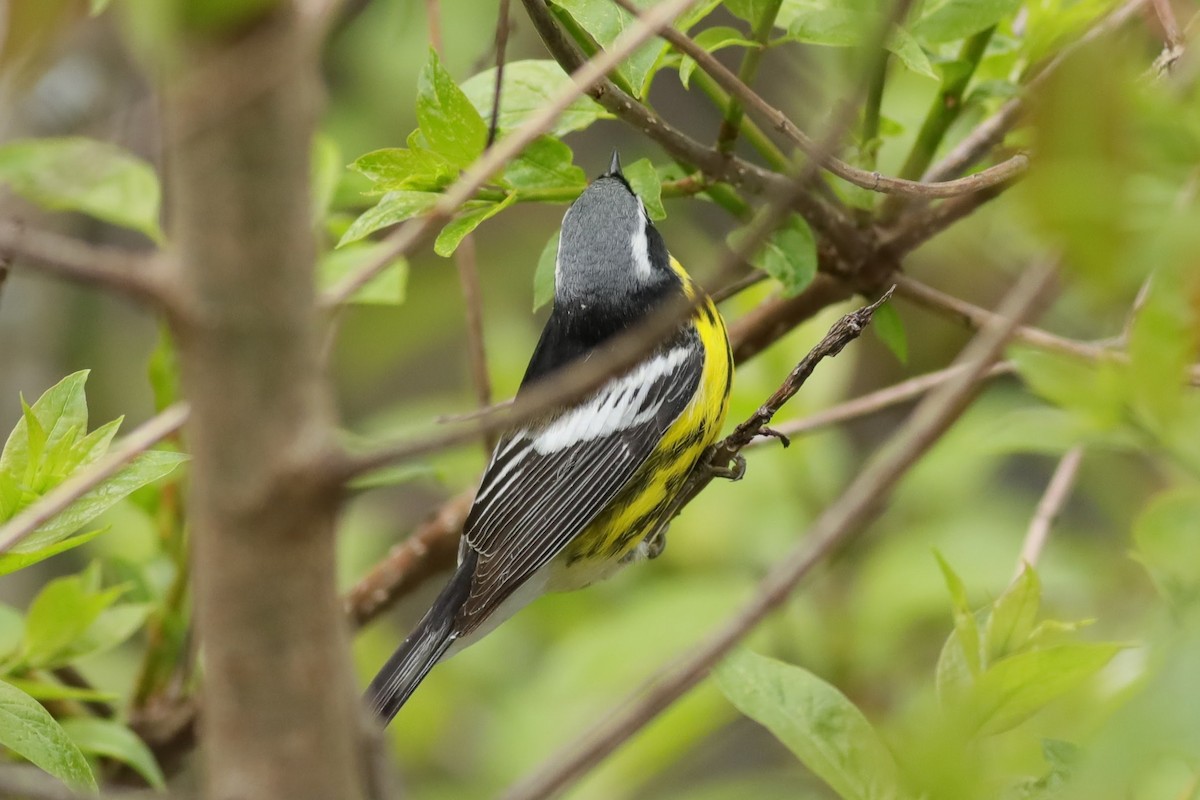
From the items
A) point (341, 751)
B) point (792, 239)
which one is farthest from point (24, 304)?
point (341, 751)

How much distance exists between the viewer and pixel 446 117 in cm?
145

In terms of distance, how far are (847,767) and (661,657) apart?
1202mm

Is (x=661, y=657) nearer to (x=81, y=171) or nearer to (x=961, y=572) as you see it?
(x=961, y=572)

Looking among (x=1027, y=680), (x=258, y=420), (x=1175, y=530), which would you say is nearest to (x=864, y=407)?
(x=1027, y=680)

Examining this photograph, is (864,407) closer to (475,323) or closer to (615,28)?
(475,323)

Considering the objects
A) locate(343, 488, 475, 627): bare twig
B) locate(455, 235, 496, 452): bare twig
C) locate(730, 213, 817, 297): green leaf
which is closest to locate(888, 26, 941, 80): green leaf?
locate(730, 213, 817, 297): green leaf

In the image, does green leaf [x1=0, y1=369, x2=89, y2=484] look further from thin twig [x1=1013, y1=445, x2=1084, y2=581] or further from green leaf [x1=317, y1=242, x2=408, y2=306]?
thin twig [x1=1013, y1=445, x2=1084, y2=581]

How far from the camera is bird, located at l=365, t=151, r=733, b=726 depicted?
2.09 m

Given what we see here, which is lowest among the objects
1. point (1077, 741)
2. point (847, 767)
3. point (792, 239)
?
point (847, 767)

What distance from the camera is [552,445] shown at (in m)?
2.32

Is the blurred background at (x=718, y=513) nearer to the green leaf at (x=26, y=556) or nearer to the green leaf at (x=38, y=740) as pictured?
the green leaf at (x=26, y=556)

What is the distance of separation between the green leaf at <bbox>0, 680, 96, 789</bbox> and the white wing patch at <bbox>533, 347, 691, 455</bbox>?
1.19m

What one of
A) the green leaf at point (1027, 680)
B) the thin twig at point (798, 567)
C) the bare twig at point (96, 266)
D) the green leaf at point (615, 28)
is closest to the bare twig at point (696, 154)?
the green leaf at point (615, 28)

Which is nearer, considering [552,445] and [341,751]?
[341,751]
